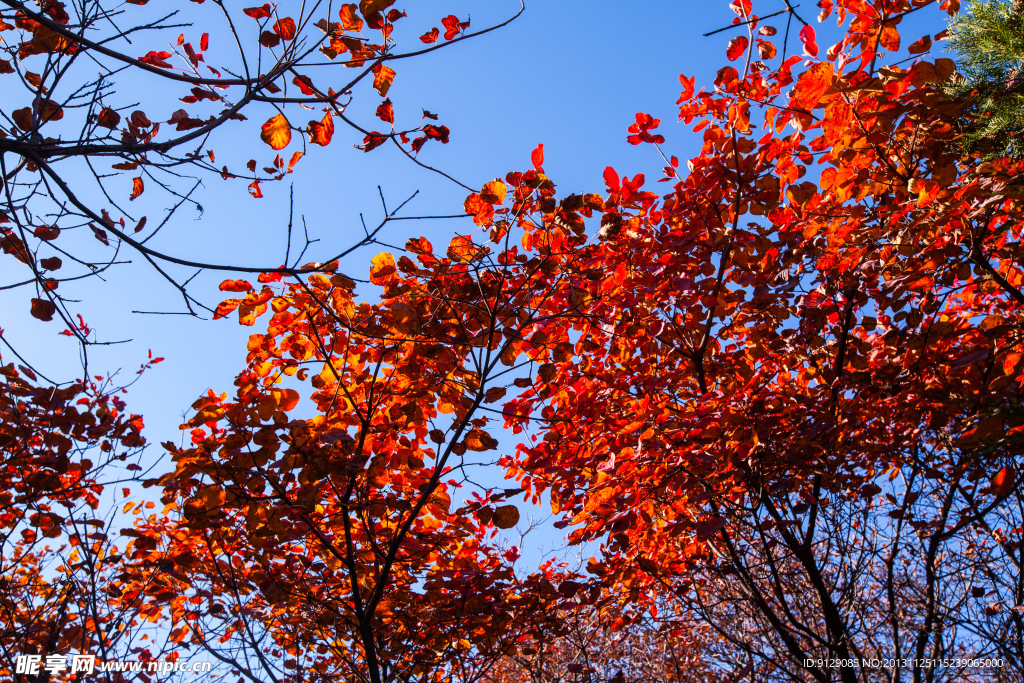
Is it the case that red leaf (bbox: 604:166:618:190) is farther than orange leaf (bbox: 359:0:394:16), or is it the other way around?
red leaf (bbox: 604:166:618:190)

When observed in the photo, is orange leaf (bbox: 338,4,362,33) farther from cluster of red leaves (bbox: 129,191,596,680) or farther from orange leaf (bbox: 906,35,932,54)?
orange leaf (bbox: 906,35,932,54)

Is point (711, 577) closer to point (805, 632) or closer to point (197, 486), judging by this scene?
point (805, 632)

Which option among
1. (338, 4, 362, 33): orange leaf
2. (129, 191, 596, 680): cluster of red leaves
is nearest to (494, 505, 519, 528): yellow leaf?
(129, 191, 596, 680): cluster of red leaves

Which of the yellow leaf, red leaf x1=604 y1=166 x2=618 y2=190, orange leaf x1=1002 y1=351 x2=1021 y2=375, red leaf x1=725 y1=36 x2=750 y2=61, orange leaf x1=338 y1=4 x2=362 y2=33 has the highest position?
red leaf x1=725 y1=36 x2=750 y2=61

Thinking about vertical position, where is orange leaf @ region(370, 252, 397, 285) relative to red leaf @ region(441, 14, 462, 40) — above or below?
below

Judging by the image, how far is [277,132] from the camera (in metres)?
2.02

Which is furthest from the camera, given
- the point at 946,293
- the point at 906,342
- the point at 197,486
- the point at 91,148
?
the point at 906,342

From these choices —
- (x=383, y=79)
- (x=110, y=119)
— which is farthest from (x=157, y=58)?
(x=383, y=79)

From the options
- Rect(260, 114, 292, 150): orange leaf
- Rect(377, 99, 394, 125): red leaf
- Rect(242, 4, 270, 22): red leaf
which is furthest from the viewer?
Rect(377, 99, 394, 125): red leaf

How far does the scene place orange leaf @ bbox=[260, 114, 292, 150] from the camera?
2.00 m

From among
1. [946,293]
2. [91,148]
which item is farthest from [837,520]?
[91,148]

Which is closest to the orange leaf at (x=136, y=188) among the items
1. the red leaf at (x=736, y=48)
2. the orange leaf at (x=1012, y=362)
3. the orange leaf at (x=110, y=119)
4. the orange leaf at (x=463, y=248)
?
the orange leaf at (x=110, y=119)

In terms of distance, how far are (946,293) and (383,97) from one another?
134 inches

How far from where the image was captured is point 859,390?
3592 mm
